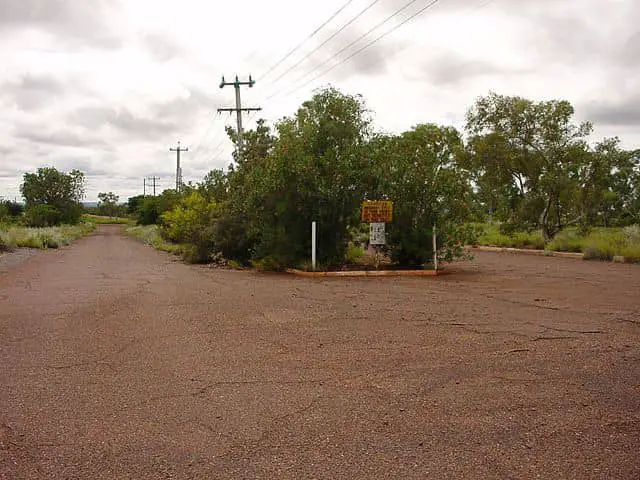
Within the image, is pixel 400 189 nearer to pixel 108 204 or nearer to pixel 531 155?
pixel 531 155

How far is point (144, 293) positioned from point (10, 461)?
9880 mm

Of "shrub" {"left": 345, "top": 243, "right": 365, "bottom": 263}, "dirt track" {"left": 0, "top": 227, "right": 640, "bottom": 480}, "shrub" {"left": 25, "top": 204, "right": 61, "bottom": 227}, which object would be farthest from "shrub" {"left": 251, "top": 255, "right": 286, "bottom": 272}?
"shrub" {"left": 25, "top": 204, "right": 61, "bottom": 227}

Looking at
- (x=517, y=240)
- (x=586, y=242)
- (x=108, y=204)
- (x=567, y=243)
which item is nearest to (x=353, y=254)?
(x=586, y=242)

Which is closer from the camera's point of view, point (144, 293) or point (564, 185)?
point (144, 293)

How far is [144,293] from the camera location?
1436 cm

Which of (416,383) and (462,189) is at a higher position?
(462,189)

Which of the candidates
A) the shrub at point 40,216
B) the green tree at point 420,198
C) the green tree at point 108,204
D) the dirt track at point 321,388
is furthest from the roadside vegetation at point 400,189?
the green tree at point 108,204

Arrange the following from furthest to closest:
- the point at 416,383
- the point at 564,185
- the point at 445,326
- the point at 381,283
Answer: the point at 564,185 → the point at 381,283 → the point at 445,326 → the point at 416,383

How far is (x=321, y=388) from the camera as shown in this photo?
6.42 meters

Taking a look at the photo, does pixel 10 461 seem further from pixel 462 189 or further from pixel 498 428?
pixel 462 189

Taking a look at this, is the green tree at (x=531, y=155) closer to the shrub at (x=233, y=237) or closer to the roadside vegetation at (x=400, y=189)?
the roadside vegetation at (x=400, y=189)

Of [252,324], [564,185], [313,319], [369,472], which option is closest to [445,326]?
[313,319]

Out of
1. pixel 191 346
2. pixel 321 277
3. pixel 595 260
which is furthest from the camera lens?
pixel 595 260

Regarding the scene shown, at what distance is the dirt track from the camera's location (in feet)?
15.1
